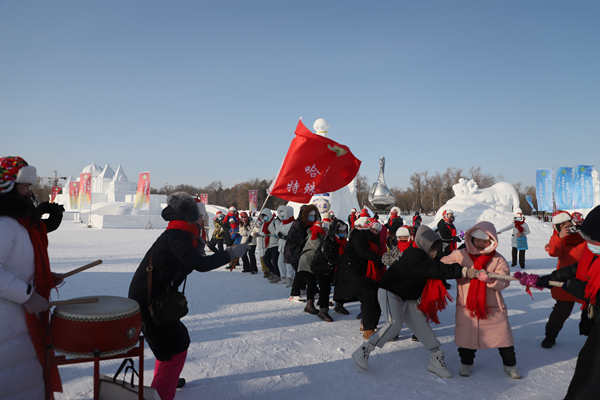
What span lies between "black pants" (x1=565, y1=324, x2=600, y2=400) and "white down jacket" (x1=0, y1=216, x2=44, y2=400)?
324 centimetres

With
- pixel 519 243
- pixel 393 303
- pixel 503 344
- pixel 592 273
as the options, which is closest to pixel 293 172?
pixel 393 303

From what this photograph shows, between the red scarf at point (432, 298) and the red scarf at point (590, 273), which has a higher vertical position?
the red scarf at point (590, 273)

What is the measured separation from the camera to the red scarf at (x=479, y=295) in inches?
127

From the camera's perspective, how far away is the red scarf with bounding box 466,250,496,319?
322 cm

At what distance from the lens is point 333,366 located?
3.60m

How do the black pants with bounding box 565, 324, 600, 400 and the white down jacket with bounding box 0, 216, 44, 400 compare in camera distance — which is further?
the black pants with bounding box 565, 324, 600, 400

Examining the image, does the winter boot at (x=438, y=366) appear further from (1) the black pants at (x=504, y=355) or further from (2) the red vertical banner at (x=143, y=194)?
(2) the red vertical banner at (x=143, y=194)

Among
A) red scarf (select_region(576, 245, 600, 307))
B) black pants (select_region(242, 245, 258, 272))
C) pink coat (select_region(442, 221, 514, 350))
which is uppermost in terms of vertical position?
Answer: red scarf (select_region(576, 245, 600, 307))

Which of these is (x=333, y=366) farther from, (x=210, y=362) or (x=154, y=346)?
(x=154, y=346)

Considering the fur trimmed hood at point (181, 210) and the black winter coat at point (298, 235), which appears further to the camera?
the black winter coat at point (298, 235)

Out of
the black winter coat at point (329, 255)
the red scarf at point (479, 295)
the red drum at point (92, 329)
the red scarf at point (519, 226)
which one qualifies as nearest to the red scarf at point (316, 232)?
the black winter coat at point (329, 255)

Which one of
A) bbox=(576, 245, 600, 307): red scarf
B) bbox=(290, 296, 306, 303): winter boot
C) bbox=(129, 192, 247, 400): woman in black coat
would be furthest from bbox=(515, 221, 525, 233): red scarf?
bbox=(129, 192, 247, 400): woman in black coat

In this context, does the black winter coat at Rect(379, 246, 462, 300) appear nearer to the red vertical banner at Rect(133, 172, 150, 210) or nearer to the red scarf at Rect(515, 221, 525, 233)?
the red scarf at Rect(515, 221, 525, 233)

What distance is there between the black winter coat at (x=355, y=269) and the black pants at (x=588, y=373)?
84.3 inches
